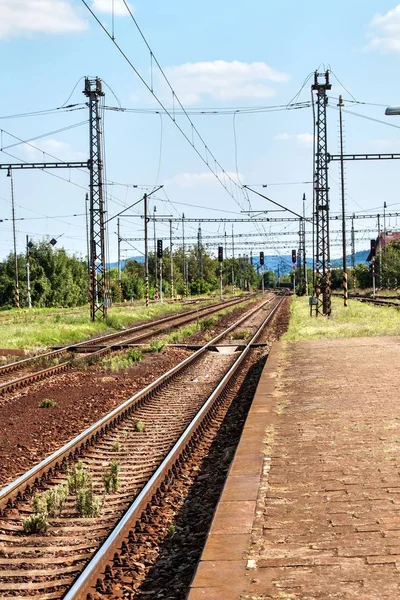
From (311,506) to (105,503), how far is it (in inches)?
90.7

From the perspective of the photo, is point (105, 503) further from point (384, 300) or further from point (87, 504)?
point (384, 300)

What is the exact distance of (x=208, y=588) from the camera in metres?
4.63

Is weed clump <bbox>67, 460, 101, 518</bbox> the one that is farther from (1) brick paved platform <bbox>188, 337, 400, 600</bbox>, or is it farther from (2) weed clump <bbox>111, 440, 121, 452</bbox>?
(2) weed clump <bbox>111, 440, 121, 452</bbox>

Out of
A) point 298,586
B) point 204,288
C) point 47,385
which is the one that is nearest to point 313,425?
point 298,586

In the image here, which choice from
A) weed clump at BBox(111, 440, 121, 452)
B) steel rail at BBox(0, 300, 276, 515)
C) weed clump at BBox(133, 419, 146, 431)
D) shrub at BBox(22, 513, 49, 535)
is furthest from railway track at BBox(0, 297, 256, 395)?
shrub at BBox(22, 513, 49, 535)

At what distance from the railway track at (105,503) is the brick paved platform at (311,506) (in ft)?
2.66

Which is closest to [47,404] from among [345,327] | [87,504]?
[87,504]

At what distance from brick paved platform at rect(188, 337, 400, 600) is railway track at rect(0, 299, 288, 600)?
2.66 feet

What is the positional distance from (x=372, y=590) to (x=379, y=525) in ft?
4.04

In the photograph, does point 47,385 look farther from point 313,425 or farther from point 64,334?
point 64,334

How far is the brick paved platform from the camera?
4652mm

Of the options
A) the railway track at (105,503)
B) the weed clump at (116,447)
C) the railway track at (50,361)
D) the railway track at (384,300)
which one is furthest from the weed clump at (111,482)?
the railway track at (384,300)

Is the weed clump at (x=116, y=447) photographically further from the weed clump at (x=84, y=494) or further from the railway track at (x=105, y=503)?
the weed clump at (x=84, y=494)

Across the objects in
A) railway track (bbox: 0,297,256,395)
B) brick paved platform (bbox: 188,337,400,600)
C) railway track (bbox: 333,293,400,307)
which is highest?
brick paved platform (bbox: 188,337,400,600)
